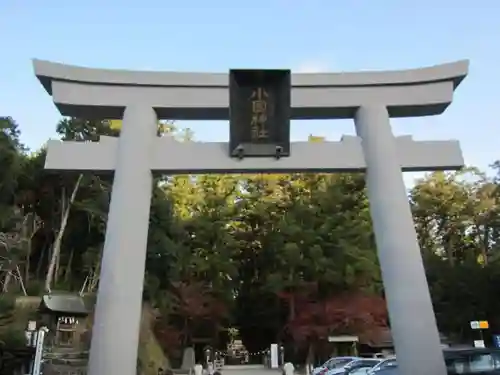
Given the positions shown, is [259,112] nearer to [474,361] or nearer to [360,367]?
[474,361]

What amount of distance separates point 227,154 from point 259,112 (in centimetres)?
82

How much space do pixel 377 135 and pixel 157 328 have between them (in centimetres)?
1500

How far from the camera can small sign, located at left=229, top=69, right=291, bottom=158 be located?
25.4ft

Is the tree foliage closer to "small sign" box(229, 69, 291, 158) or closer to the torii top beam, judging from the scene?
the torii top beam

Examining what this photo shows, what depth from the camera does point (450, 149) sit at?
8141 millimetres

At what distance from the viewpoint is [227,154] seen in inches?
309

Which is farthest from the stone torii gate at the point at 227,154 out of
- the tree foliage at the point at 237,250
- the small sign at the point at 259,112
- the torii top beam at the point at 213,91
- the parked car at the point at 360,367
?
the tree foliage at the point at 237,250

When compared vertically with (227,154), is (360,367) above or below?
below

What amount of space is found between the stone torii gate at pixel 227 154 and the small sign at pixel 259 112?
0.62 feet

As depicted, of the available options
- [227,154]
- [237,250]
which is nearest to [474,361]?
[227,154]

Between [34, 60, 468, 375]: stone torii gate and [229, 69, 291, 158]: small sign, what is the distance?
0.62ft

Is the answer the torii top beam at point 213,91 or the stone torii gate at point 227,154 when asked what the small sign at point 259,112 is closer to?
the stone torii gate at point 227,154

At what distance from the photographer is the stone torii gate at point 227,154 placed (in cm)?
702

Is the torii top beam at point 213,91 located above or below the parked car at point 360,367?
above
